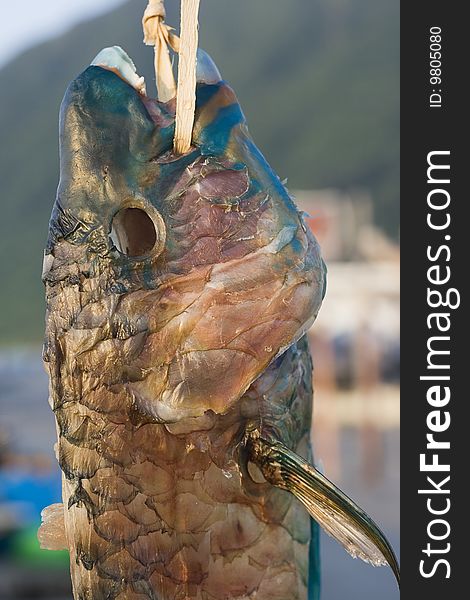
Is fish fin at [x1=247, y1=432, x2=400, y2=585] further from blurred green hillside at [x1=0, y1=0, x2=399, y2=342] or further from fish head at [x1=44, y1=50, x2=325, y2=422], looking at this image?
blurred green hillside at [x1=0, y1=0, x2=399, y2=342]

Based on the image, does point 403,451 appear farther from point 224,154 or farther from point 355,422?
point 355,422

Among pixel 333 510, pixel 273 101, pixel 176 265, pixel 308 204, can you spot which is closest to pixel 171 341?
pixel 176 265

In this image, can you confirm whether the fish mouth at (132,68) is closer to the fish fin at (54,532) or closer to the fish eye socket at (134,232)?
the fish eye socket at (134,232)

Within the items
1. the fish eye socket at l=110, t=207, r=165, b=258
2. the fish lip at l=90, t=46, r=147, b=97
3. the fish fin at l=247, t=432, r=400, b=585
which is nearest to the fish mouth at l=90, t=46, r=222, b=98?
the fish lip at l=90, t=46, r=147, b=97

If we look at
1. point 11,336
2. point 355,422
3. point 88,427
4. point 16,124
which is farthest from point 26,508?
point 16,124

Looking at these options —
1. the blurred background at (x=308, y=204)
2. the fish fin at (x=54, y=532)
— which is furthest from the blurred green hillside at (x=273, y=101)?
the fish fin at (x=54, y=532)

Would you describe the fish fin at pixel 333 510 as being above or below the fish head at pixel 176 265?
below
